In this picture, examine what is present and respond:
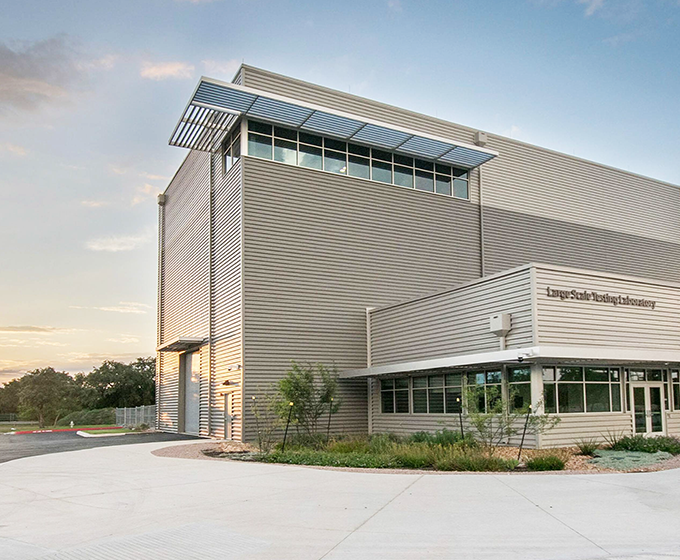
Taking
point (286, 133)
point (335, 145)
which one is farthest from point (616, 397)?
point (286, 133)

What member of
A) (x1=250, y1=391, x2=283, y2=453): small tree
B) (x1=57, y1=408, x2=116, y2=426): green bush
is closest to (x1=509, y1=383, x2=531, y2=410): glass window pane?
(x1=250, y1=391, x2=283, y2=453): small tree

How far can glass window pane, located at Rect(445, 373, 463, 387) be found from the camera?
69.4 feet

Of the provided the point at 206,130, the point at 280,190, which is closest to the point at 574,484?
the point at 280,190

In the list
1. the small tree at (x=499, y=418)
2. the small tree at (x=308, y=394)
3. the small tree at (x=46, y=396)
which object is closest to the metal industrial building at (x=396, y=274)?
the small tree at (x=499, y=418)

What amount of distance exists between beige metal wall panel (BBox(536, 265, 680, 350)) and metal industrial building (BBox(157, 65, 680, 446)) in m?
0.05

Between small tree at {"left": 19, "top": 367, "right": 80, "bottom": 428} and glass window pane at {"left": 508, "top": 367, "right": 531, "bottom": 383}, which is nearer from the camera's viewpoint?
glass window pane at {"left": 508, "top": 367, "right": 531, "bottom": 383}

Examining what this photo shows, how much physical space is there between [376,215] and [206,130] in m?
7.58

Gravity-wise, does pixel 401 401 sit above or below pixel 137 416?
above

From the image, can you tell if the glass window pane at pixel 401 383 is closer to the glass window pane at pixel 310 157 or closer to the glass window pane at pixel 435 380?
the glass window pane at pixel 435 380

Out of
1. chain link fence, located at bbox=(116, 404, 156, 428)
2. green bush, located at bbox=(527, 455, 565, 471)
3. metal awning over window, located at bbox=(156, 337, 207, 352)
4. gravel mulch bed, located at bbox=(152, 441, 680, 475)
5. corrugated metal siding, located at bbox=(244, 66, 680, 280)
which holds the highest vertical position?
corrugated metal siding, located at bbox=(244, 66, 680, 280)

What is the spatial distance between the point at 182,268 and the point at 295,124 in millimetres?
11278

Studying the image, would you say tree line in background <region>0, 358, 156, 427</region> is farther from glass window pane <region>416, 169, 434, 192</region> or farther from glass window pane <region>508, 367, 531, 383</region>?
glass window pane <region>508, 367, 531, 383</region>

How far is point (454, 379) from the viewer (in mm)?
21453

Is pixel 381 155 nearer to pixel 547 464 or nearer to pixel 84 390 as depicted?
pixel 547 464
